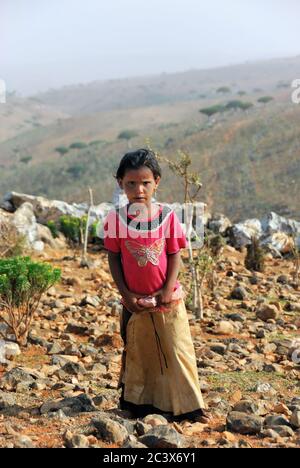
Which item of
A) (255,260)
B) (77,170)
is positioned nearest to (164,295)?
(255,260)

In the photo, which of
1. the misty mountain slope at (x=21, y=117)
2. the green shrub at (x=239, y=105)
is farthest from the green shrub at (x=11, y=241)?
the misty mountain slope at (x=21, y=117)

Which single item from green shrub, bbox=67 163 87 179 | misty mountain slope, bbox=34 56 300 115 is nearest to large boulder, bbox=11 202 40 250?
green shrub, bbox=67 163 87 179

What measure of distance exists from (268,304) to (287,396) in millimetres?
2983

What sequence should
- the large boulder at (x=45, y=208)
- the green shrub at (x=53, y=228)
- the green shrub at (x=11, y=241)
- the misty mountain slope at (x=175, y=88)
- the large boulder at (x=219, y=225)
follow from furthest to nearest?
the misty mountain slope at (x=175, y=88)
the large boulder at (x=45, y=208)
the large boulder at (x=219, y=225)
the green shrub at (x=53, y=228)
the green shrub at (x=11, y=241)

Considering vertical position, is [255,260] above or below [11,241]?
below

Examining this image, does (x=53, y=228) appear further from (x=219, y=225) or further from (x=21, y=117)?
(x=21, y=117)

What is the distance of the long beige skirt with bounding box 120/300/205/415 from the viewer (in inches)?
134

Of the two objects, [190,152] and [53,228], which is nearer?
[53,228]

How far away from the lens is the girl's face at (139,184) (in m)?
3.25

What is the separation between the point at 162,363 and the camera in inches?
136

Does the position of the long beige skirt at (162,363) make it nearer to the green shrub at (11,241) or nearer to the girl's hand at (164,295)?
the girl's hand at (164,295)

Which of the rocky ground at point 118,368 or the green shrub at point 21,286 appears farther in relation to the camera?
the green shrub at point 21,286

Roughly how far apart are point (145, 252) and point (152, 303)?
0.26 metres

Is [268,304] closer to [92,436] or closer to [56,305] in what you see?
[56,305]
